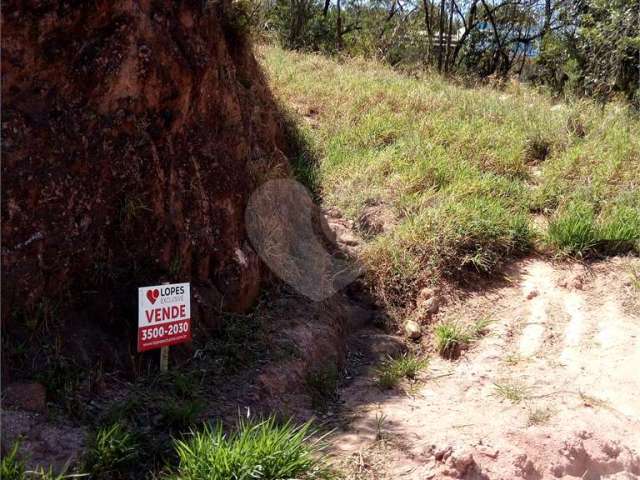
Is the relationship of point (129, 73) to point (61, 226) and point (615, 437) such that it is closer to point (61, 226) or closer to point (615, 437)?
point (61, 226)

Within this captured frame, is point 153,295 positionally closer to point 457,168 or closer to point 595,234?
point 595,234

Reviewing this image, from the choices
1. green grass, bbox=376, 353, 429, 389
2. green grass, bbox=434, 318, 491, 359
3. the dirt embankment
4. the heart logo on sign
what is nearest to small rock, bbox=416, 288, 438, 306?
green grass, bbox=434, 318, 491, 359

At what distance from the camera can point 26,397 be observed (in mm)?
3049

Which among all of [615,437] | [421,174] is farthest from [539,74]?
[615,437]

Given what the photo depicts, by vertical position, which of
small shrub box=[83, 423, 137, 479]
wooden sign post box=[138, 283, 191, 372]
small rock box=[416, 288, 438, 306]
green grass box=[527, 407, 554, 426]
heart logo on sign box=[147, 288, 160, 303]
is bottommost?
green grass box=[527, 407, 554, 426]

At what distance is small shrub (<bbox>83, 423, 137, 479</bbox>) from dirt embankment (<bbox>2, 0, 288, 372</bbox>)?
0.70 meters

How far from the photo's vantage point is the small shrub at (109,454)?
2.74 meters

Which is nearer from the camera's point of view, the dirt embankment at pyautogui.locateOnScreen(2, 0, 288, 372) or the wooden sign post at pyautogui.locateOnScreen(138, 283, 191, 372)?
the dirt embankment at pyautogui.locateOnScreen(2, 0, 288, 372)

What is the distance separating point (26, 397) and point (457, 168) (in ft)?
15.6

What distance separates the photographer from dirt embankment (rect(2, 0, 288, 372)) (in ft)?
10.9

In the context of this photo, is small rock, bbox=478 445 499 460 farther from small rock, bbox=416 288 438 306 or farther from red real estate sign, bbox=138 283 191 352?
small rock, bbox=416 288 438 306

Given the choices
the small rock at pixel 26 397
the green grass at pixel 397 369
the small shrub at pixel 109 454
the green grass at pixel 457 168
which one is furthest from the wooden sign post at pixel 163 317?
the green grass at pixel 457 168

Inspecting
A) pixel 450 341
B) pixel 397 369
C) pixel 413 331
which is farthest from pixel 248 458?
pixel 413 331

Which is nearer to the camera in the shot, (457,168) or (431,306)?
(431,306)
